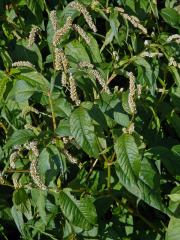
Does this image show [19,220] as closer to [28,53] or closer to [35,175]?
[35,175]

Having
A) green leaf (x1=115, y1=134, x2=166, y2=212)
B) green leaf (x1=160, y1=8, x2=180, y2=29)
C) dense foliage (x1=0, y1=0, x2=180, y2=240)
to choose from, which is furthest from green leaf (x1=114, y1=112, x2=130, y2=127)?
green leaf (x1=160, y1=8, x2=180, y2=29)

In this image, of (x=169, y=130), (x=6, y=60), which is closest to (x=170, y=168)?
(x=169, y=130)

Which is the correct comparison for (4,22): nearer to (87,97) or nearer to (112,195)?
(87,97)

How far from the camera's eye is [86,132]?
1.78 metres

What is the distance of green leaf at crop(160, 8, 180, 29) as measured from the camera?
252 centimetres

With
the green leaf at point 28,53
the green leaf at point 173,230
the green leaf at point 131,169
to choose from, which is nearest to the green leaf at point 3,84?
the green leaf at point 28,53

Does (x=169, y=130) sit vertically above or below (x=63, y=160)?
below

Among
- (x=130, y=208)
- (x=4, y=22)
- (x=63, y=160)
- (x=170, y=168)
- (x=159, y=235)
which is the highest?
(x=4, y=22)

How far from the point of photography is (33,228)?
7.26 ft

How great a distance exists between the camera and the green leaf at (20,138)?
73.0 inches

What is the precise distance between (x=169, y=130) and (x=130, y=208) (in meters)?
0.58

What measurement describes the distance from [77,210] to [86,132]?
30cm

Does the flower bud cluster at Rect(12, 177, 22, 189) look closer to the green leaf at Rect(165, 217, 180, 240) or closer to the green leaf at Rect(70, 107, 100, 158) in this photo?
the green leaf at Rect(70, 107, 100, 158)

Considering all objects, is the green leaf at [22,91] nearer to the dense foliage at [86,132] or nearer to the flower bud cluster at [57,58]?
the dense foliage at [86,132]
